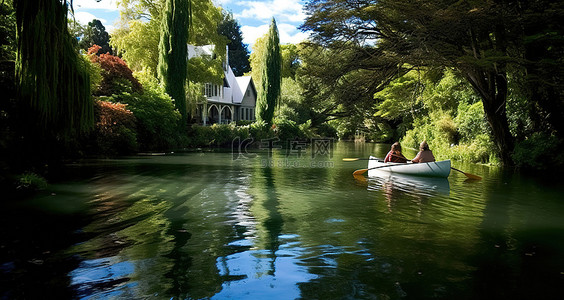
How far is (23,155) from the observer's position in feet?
36.6

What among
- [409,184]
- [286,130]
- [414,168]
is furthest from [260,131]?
[409,184]

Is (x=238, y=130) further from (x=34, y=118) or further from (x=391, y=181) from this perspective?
(x=34, y=118)

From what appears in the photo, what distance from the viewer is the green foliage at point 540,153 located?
18578 millimetres

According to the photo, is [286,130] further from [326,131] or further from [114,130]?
[114,130]

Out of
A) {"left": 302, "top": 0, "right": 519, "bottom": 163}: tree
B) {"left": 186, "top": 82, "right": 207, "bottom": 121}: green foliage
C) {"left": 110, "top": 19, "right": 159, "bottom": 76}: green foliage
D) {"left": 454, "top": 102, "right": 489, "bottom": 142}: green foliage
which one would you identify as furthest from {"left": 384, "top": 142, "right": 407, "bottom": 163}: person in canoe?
{"left": 110, "top": 19, "right": 159, "bottom": 76}: green foliage

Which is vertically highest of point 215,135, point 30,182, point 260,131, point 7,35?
point 7,35

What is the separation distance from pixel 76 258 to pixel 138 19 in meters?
37.9

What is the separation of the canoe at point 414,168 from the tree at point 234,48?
6422cm

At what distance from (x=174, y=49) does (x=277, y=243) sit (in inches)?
1065

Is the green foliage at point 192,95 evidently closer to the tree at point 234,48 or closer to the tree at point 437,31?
the tree at point 437,31

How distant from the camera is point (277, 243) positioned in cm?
691

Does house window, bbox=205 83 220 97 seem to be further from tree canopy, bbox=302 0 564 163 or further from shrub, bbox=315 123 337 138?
tree canopy, bbox=302 0 564 163

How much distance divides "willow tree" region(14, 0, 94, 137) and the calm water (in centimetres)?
200

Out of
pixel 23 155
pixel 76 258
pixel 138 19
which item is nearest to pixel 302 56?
pixel 23 155
